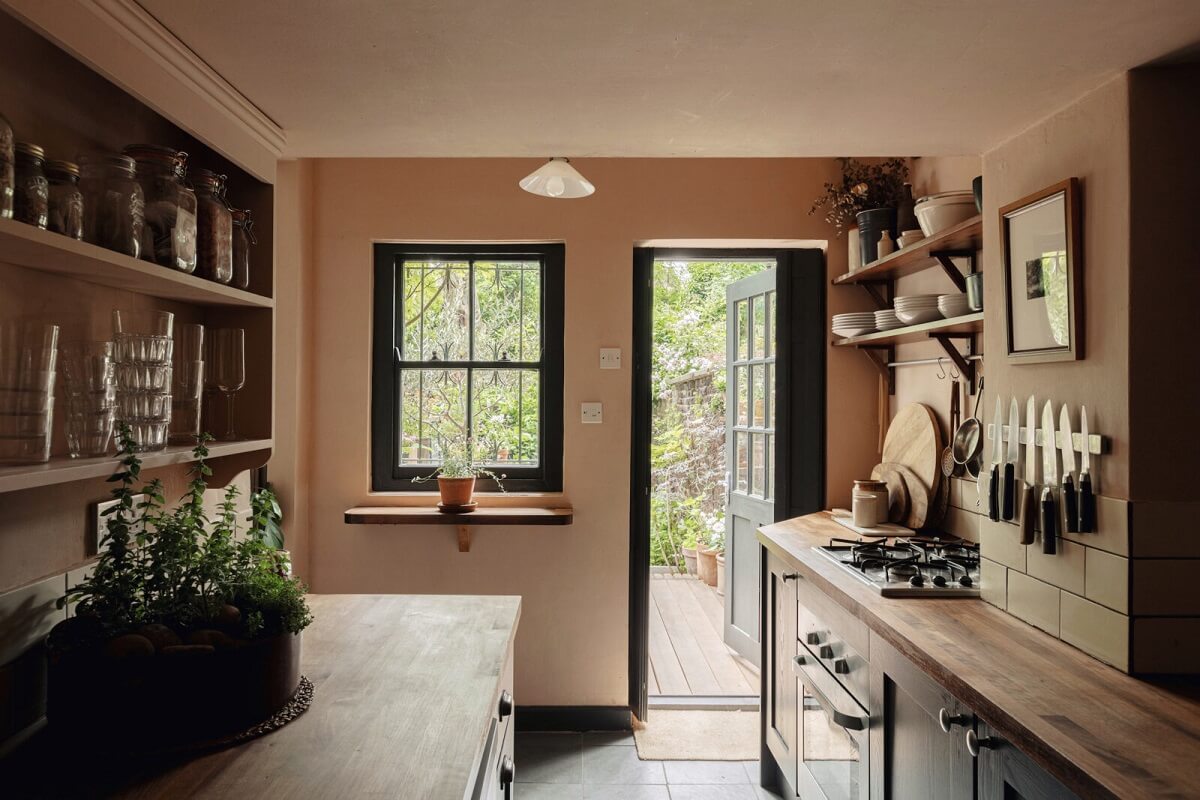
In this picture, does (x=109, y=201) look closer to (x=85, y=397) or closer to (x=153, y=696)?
(x=85, y=397)

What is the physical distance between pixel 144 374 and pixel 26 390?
0.65 feet

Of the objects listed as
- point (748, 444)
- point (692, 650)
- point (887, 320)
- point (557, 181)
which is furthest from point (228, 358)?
point (692, 650)

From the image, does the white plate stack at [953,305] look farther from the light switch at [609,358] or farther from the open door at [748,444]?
the light switch at [609,358]

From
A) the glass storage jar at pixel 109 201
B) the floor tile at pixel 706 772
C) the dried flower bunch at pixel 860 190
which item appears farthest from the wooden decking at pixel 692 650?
the glass storage jar at pixel 109 201

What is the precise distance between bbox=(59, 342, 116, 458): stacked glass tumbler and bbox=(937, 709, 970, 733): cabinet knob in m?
1.53

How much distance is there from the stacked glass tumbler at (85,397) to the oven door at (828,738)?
172cm

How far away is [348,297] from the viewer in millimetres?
3146

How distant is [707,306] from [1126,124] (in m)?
5.20

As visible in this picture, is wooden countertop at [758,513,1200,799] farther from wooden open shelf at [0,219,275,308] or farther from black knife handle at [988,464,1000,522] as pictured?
wooden open shelf at [0,219,275,308]

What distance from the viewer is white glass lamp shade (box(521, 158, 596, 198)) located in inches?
94.1

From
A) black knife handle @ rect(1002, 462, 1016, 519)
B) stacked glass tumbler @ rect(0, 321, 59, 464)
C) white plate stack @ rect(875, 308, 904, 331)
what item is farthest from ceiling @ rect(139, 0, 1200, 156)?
white plate stack @ rect(875, 308, 904, 331)

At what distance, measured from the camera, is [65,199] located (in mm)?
1039

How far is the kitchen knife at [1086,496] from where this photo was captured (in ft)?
4.63

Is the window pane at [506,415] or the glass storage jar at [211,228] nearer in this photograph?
the glass storage jar at [211,228]
